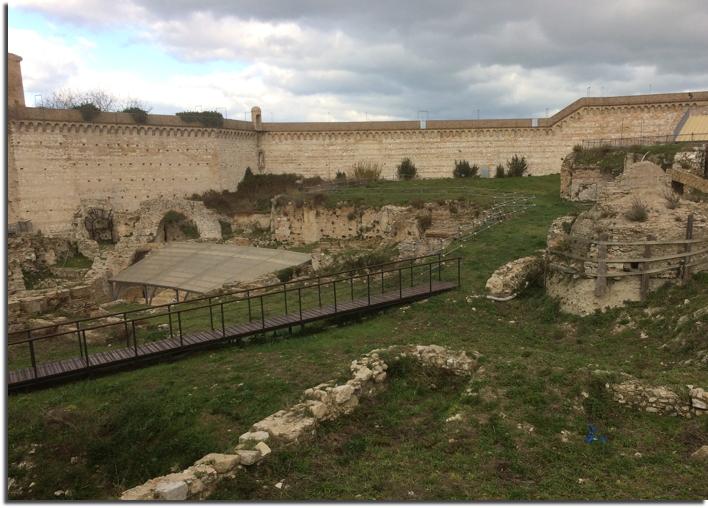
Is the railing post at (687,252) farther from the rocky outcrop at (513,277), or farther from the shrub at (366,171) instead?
the shrub at (366,171)

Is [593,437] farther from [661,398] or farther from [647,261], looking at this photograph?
[647,261]

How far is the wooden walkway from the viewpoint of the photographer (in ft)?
30.5

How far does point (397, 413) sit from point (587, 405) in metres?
2.75

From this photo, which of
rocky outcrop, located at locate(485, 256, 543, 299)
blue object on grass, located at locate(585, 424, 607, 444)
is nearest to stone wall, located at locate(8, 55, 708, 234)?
rocky outcrop, located at locate(485, 256, 543, 299)

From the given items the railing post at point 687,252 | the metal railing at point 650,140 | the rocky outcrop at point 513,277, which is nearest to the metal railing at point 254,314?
the rocky outcrop at point 513,277

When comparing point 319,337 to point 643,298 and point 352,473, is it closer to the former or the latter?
point 352,473

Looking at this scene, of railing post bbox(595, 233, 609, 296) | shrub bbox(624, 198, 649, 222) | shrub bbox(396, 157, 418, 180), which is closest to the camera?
railing post bbox(595, 233, 609, 296)

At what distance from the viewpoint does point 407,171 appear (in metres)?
37.2

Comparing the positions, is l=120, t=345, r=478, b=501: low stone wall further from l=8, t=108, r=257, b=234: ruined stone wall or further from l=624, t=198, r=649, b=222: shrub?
l=8, t=108, r=257, b=234: ruined stone wall

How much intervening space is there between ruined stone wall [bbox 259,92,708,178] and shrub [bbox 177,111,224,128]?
169 inches

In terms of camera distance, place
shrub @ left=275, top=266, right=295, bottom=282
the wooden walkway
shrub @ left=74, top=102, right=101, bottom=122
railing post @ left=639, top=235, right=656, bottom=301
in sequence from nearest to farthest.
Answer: the wooden walkway < railing post @ left=639, top=235, right=656, bottom=301 < shrub @ left=275, top=266, right=295, bottom=282 < shrub @ left=74, top=102, right=101, bottom=122

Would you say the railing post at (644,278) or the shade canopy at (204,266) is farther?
the shade canopy at (204,266)

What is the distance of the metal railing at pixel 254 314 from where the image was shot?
11.0 m

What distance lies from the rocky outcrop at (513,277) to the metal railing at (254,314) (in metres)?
1.01
